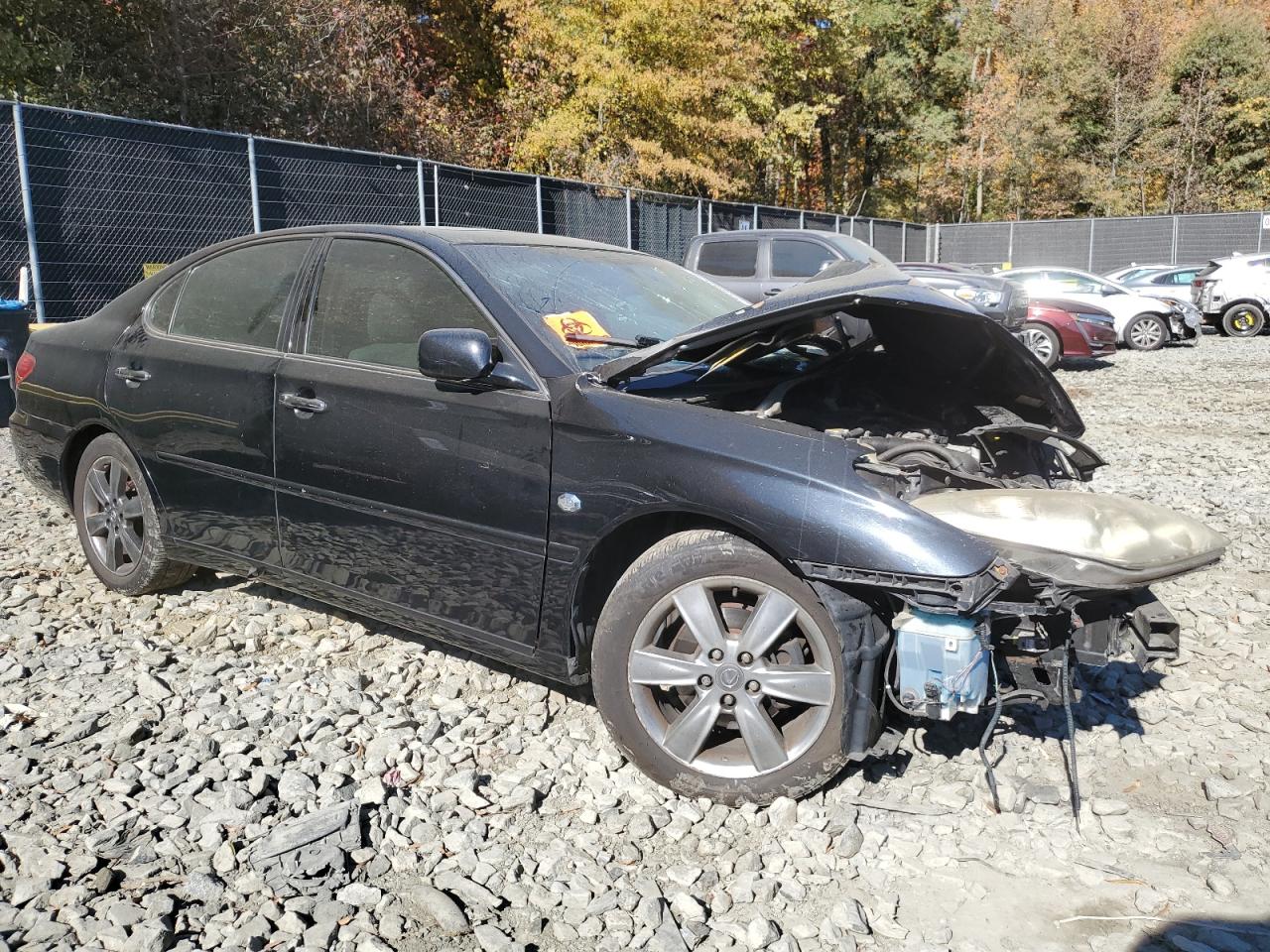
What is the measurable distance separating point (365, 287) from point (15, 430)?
2.47 m

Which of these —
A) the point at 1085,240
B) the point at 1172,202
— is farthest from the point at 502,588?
the point at 1172,202

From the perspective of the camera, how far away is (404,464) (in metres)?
3.39

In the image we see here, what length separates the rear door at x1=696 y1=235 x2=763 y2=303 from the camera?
567 inches

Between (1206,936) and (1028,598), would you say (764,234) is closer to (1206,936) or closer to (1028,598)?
(1028,598)

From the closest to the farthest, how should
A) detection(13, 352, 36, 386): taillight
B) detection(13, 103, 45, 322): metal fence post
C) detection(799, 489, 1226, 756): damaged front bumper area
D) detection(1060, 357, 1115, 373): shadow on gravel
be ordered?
detection(799, 489, 1226, 756): damaged front bumper area < detection(13, 352, 36, 386): taillight < detection(13, 103, 45, 322): metal fence post < detection(1060, 357, 1115, 373): shadow on gravel

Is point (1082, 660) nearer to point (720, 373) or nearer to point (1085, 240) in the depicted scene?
point (720, 373)

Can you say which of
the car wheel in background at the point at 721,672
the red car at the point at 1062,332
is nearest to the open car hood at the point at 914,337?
the car wheel in background at the point at 721,672

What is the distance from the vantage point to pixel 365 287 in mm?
3732

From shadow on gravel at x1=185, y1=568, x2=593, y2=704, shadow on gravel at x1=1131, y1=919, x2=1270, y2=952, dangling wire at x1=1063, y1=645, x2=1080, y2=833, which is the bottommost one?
shadow on gravel at x1=185, y1=568, x2=593, y2=704

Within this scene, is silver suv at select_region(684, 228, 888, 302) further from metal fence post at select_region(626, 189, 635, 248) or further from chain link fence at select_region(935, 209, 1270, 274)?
chain link fence at select_region(935, 209, 1270, 274)

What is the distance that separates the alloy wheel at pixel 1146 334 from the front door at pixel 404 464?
17.5 m

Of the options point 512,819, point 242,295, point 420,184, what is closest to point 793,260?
point 420,184

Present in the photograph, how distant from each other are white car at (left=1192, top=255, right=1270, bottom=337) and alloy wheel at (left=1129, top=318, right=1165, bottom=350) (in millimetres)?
2861

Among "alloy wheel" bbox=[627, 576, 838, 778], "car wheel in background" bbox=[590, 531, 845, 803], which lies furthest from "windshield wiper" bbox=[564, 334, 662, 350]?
"alloy wheel" bbox=[627, 576, 838, 778]
